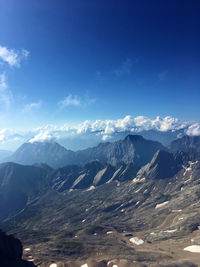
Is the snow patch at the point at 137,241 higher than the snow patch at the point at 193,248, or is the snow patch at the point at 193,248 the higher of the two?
the snow patch at the point at 193,248

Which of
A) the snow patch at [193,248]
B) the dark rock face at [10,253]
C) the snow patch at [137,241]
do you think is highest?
the dark rock face at [10,253]

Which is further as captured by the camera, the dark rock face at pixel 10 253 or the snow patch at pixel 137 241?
the snow patch at pixel 137 241

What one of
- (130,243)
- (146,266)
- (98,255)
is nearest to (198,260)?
(146,266)

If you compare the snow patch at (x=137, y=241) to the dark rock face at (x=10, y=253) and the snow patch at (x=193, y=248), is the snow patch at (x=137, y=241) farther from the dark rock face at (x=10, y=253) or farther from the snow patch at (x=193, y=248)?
the dark rock face at (x=10, y=253)

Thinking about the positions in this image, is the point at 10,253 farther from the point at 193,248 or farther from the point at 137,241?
the point at 137,241

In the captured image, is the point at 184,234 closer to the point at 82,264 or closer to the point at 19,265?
the point at 82,264

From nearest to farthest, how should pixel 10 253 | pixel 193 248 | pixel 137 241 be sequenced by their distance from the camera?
pixel 10 253
pixel 193 248
pixel 137 241

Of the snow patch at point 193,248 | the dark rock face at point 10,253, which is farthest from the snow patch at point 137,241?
the dark rock face at point 10,253

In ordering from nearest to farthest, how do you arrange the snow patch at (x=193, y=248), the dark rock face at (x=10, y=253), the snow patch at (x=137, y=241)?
1. the dark rock face at (x=10, y=253)
2. the snow patch at (x=193, y=248)
3. the snow patch at (x=137, y=241)

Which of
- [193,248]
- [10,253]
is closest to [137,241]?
[193,248]
